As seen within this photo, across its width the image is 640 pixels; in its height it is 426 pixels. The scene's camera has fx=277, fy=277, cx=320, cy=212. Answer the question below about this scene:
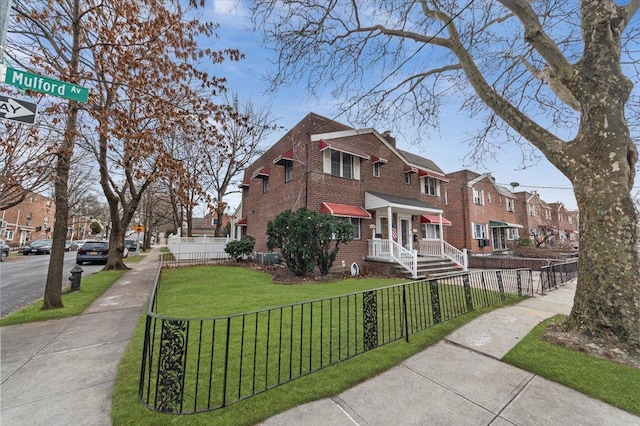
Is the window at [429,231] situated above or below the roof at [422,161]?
below

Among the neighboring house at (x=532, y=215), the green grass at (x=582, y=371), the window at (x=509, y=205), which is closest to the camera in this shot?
the green grass at (x=582, y=371)

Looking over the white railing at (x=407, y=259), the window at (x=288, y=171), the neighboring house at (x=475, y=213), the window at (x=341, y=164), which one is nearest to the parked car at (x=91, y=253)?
the window at (x=288, y=171)

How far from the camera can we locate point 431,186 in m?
20.0

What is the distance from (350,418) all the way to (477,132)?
9.28 metres

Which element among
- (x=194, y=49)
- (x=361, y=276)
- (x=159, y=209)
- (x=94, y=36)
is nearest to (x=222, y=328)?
(x=194, y=49)

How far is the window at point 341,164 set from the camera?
14.5 m

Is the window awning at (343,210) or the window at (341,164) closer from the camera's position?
the window awning at (343,210)

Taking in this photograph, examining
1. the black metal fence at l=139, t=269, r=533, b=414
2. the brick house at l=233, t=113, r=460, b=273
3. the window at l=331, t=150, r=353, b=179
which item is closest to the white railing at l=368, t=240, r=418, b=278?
the brick house at l=233, t=113, r=460, b=273

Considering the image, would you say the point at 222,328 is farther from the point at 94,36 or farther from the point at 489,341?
the point at 94,36

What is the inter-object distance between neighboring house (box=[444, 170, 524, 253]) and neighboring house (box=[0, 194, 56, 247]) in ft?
151

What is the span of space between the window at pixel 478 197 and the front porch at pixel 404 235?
28.5ft

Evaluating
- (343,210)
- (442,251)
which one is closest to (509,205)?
(442,251)

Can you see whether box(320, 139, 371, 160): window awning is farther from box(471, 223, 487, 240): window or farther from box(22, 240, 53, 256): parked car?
box(22, 240, 53, 256): parked car

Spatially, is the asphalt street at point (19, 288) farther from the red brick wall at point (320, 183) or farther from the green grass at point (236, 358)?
the red brick wall at point (320, 183)
